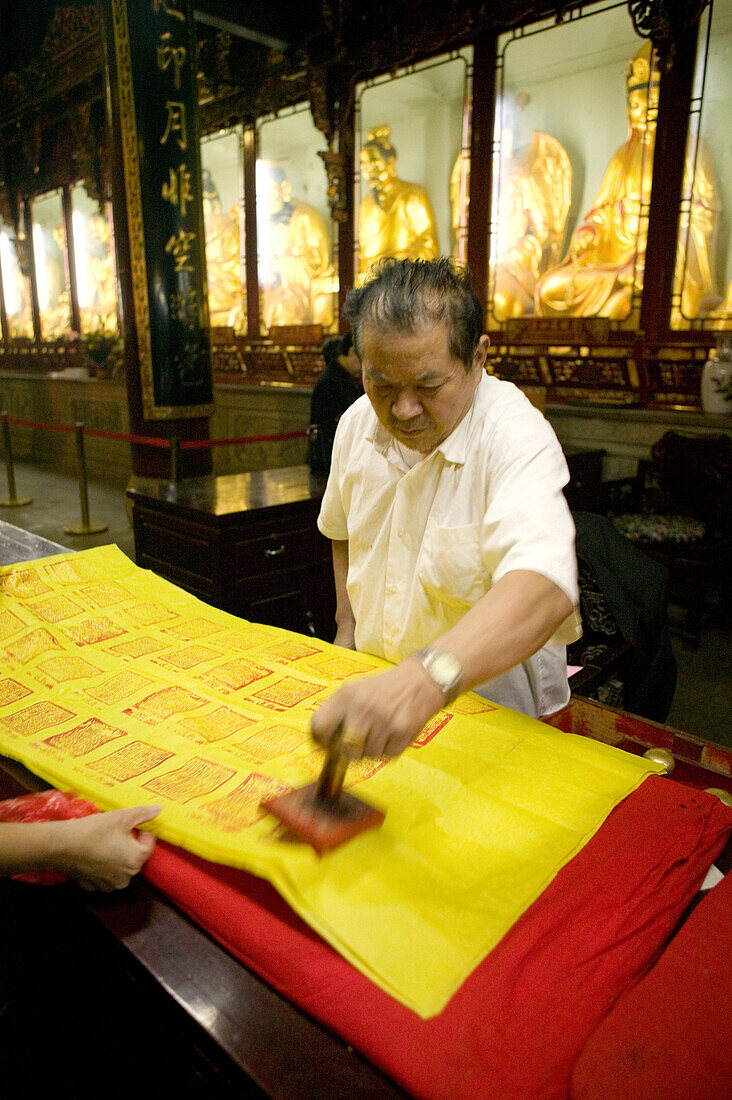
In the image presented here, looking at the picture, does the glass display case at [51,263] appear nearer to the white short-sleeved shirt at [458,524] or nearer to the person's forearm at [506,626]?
the white short-sleeved shirt at [458,524]

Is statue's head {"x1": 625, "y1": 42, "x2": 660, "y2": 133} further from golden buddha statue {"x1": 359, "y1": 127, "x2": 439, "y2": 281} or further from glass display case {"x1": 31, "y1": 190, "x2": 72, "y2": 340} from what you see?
glass display case {"x1": 31, "y1": 190, "x2": 72, "y2": 340}

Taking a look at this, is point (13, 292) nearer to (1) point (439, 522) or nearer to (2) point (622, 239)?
(2) point (622, 239)

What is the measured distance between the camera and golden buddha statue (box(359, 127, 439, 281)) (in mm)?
6699

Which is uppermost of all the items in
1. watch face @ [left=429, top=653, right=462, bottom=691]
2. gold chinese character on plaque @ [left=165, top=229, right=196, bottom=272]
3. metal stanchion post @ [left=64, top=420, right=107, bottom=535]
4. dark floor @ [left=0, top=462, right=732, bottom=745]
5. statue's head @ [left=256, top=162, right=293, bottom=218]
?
statue's head @ [left=256, top=162, right=293, bottom=218]

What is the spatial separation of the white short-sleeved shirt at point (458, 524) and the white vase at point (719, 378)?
12.3 ft

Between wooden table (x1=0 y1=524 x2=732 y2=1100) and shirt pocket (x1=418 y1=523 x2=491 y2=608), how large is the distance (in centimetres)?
60

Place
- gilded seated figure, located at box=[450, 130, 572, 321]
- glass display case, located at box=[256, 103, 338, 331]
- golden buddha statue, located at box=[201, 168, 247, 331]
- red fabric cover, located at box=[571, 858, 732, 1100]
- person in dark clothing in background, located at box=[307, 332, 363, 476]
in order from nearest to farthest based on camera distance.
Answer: red fabric cover, located at box=[571, 858, 732, 1100], person in dark clothing in background, located at box=[307, 332, 363, 476], gilded seated figure, located at box=[450, 130, 572, 321], glass display case, located at box=[256, 103, 338, 331], golden buddha statue, located at box=[201, 168, 247, 331]

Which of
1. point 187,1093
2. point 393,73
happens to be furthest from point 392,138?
point 187,1093

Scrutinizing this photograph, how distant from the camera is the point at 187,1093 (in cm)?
86

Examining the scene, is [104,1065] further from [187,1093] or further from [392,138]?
[392,138]

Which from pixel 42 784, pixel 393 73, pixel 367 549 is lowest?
pixel 42 784

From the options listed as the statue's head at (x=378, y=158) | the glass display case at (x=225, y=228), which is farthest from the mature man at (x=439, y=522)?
the glass display case at (x=225, y=228)

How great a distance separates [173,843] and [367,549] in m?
0.79

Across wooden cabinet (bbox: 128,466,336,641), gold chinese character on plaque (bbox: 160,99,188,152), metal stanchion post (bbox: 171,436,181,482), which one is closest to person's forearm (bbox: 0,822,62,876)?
wooden cabinet (bbox: 128,466,336,641)
